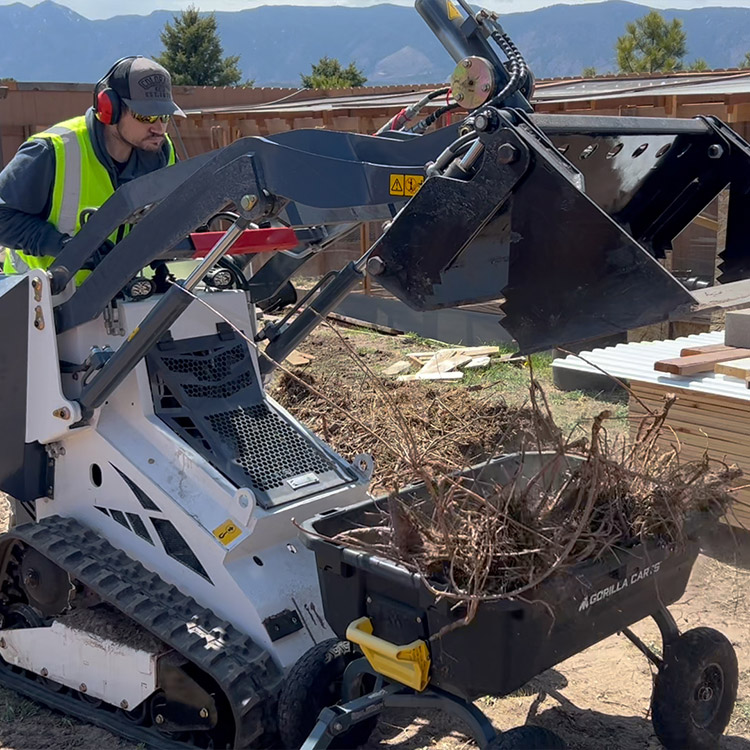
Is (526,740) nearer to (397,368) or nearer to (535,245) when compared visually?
(535,245)

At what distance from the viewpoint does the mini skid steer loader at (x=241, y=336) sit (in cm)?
285

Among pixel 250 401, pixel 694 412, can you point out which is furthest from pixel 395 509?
pixel 694 412

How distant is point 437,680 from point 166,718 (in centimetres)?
118

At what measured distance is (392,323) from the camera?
1209 centimetres

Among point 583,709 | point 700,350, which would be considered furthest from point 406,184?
point 700,350

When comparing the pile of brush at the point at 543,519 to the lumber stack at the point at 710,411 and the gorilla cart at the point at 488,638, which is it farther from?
the lumber stack at the point at 710,411

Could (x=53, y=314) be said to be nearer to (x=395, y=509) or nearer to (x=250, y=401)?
(x=250, y=401)

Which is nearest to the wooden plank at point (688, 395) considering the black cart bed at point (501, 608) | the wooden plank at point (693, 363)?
the wooden plank at point (693, 363)

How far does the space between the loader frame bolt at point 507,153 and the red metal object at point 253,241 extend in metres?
1.41

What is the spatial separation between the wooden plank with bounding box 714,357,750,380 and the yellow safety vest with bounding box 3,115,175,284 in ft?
10.9

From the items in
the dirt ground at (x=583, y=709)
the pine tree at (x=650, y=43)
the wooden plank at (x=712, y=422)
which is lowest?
the dirt ground at (x=583, y=709)

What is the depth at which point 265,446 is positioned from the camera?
401 cm

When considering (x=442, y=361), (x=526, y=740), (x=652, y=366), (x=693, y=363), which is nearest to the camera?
(x=526, y=740)

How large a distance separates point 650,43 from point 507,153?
54528 mm
